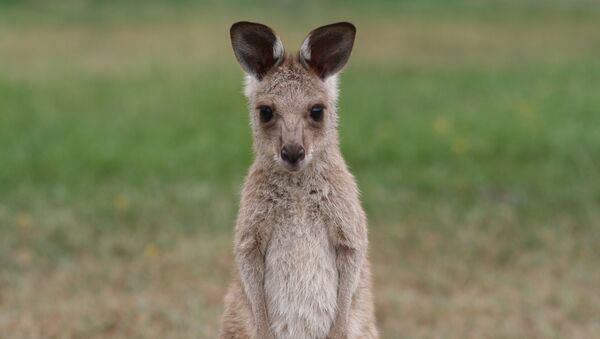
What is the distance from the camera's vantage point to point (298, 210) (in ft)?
13.9

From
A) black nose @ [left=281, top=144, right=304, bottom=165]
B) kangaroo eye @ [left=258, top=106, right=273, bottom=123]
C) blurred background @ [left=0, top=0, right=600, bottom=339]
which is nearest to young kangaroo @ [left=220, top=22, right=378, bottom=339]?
kangaroo eye @ [left=258, top=106, right=273, bottom=123]

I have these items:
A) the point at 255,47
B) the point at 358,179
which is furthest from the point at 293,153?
the point at 358,179

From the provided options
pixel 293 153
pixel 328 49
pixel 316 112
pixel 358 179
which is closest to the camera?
pixel 293 153

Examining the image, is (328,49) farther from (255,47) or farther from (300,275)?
(300,275)

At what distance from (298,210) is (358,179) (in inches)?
210

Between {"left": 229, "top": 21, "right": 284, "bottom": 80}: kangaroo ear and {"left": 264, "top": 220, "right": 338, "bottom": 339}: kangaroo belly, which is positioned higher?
{"left": 229, "top": 21, "right": 284, "bottom": 80}: kangaroo ear

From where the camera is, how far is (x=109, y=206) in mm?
8641

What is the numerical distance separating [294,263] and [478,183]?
17.6 ft

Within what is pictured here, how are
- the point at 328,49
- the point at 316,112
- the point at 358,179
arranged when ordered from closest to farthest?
the point at 316,112, the point at 328,49, the point at 358,179

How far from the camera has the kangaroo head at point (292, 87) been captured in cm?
412

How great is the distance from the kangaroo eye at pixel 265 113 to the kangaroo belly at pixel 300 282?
19.3 inches

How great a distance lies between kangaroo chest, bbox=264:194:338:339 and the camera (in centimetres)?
423

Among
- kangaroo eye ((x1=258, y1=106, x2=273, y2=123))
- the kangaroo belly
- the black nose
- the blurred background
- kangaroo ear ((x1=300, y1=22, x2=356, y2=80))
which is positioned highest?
kangaroo ear ((x1=300, y1=22, x2=356, y2=80))

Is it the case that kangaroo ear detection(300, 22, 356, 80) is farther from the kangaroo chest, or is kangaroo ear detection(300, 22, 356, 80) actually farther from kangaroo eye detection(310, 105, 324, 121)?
the kangaroo chest
